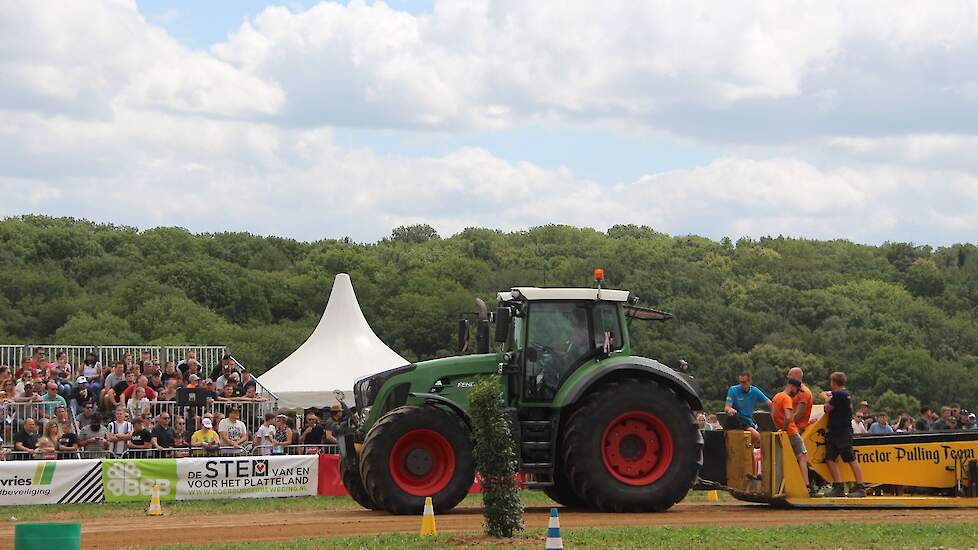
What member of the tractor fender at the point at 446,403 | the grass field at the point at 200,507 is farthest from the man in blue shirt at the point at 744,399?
the tractor fender at the point at 446,403

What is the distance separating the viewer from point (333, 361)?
3145 cm

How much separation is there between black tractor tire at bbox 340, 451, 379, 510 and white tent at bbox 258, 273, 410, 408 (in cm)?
1125

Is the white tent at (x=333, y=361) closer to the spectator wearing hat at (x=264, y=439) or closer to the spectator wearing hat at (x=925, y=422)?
the spectator wearing hat at (x=264, y=439)

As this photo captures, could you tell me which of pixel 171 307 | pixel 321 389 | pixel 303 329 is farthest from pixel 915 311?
pixel 321 389

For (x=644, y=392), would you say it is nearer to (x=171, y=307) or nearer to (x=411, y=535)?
(x=411, y=535)

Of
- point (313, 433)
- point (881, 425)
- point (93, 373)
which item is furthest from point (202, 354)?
point (881, 425)

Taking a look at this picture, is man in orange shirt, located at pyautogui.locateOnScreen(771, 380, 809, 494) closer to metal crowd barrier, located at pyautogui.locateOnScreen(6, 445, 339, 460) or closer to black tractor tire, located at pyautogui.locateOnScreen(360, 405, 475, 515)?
black tractor tire, located at pyautogui.locateOnScreen(360, 405, 475, 515)

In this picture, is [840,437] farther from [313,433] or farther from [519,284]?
[519,284]

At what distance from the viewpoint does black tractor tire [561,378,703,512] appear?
54.3 ft

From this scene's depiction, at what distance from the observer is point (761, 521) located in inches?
615

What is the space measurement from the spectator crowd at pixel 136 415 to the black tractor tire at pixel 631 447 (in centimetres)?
859

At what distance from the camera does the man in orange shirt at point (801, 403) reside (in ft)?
57.0

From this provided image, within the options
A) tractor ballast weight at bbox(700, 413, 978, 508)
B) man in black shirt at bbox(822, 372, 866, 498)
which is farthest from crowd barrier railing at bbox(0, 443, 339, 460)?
man in black shirt at bbox(822, 372, 866, 498)

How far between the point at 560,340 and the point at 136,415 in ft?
30.3
